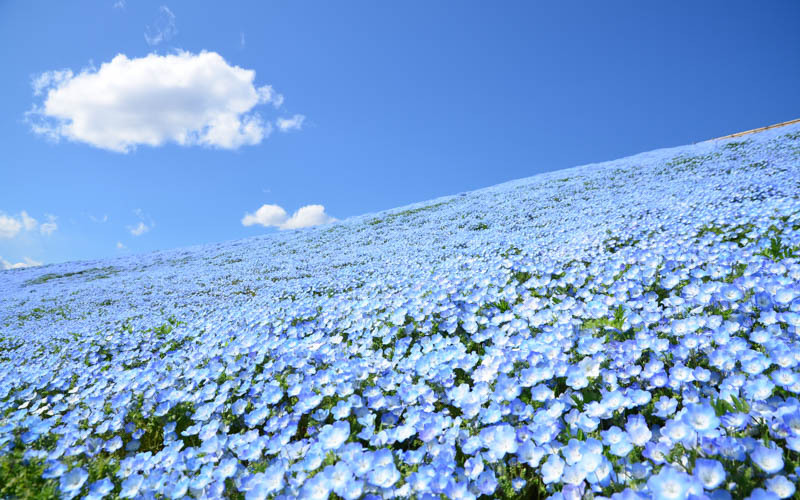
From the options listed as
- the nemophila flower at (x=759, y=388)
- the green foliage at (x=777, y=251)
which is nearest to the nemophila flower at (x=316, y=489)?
the nemophila flower at (x=759, y=388)

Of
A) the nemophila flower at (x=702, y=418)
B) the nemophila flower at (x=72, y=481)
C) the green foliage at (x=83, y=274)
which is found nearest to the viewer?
the nemophila flower at (x=702, y=418)

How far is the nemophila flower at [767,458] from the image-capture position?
153cm

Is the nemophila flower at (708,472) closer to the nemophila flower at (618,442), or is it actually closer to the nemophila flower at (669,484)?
the nemophila flower at (669,484)

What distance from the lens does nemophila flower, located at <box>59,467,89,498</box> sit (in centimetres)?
224

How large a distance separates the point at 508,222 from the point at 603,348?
418 inches

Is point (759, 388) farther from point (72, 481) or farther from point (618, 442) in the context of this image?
point (72, 481)

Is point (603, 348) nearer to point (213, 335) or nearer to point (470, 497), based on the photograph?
point (470, 497)

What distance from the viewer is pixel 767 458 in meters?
1.57

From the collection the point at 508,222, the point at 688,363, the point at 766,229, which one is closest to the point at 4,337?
the point at 688,363

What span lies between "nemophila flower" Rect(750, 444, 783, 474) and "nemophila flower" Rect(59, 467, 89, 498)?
3.44m

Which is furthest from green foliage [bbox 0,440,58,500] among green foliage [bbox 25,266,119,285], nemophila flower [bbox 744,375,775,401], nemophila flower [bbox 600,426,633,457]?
green foliage [bbox 25,266,119,285]

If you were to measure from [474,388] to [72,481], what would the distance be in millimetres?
2545

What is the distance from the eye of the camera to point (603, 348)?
2.89 metres

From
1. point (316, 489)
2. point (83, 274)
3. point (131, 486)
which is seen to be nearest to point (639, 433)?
point (316, 489)
